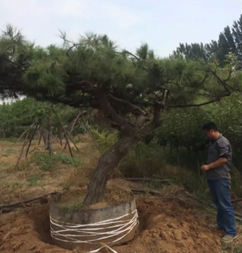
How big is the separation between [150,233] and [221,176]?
1061 millimetres

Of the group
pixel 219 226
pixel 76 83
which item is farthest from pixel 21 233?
pixel 219 226

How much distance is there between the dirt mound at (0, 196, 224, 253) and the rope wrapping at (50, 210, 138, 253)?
148 millimetres

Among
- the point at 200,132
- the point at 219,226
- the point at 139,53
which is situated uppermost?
the point at 139,53

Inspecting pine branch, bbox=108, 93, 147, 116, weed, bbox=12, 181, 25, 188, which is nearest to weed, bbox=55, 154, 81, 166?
weed, bbox=12, 181, 25, 188

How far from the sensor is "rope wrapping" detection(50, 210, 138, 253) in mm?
3459

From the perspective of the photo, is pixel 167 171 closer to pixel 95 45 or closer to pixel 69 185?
pixel 69 185

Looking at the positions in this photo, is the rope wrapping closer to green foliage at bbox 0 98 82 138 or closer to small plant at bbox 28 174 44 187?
small plant at bbox 28 174 44 187

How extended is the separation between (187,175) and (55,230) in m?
3.60

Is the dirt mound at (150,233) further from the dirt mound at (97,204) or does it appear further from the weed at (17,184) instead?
the weed at (17,184)

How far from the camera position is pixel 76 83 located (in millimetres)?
3701

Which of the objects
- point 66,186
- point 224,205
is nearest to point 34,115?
point 66,186

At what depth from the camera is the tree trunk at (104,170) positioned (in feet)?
12.6

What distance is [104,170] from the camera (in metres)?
3.89

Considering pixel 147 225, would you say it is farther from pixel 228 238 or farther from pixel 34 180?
pixel 34 180
